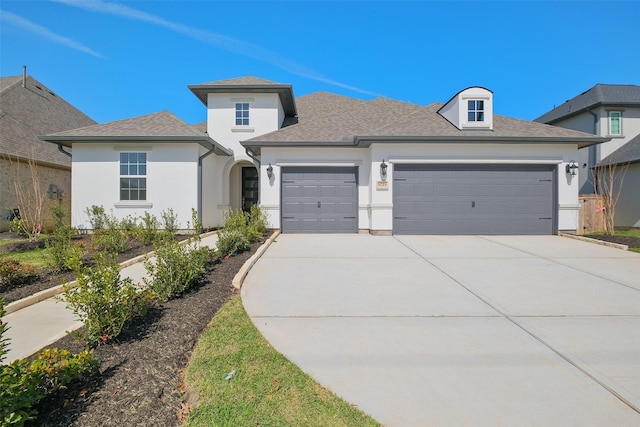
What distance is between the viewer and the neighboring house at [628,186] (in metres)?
14.2

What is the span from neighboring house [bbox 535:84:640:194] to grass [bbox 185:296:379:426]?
68.5 ft

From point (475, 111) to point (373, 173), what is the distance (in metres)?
4.48

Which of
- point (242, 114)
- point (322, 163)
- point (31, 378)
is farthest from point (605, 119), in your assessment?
point (31, 378)

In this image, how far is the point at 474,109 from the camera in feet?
37.4

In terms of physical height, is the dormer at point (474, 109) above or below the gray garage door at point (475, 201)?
above

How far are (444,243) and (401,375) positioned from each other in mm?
7156

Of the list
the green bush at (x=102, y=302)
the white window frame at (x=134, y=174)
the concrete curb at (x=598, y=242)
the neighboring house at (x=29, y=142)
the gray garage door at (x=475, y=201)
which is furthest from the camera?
the neighboring house at (x=29, y=142)

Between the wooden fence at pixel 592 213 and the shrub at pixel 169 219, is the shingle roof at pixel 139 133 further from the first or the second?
the wooden fence at pixel 592 213

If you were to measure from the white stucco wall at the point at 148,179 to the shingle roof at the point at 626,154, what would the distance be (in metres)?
18.8

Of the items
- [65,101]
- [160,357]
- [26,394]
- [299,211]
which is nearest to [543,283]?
[160,357]

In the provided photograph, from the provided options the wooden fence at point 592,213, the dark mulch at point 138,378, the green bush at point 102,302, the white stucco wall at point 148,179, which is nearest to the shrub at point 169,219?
the white stucco wall at point 148,179

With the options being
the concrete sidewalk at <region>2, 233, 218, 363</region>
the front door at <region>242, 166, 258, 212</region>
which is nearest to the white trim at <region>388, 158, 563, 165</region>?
the front door at <region>242, 166, 258, 212</region>

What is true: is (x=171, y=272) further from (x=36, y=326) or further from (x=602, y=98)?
(x=602, y=98)

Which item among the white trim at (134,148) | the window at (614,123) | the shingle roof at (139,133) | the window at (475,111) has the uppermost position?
the window at (614,123)
